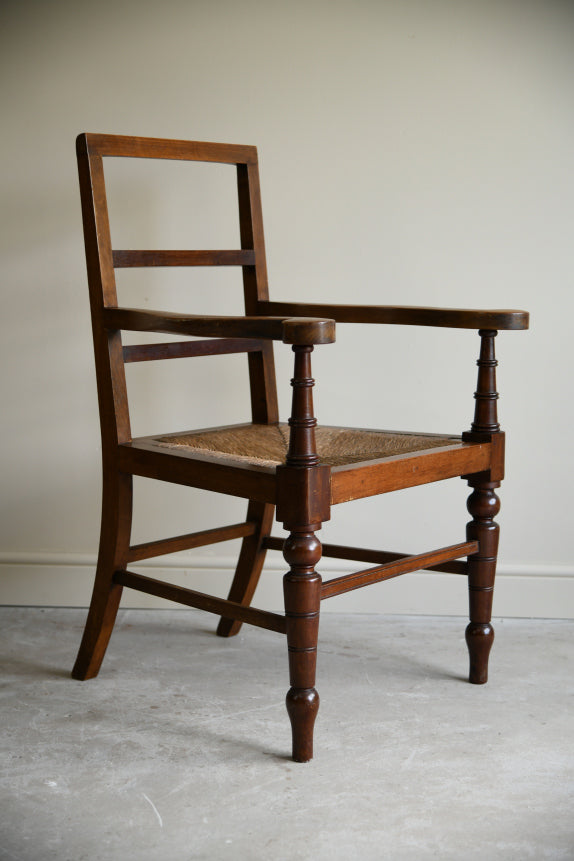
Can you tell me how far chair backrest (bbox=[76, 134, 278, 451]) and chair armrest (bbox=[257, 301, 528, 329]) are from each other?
0.09 m

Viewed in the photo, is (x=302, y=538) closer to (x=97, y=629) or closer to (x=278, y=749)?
(x=278, y=749)

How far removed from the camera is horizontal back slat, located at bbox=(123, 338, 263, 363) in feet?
5.74

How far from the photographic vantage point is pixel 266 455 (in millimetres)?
1657

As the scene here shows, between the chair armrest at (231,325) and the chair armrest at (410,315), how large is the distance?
33 centimetres

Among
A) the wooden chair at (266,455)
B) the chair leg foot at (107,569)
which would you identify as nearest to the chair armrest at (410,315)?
the wooden chair at (266,455)

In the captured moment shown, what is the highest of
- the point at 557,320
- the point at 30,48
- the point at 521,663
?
the point at 30,48

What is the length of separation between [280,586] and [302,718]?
0.77 meters

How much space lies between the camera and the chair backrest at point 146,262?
1.69 m

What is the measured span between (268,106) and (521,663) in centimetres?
128

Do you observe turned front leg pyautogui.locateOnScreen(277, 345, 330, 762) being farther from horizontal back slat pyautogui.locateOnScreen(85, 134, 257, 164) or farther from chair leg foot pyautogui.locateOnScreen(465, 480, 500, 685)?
horizontal back slat pyautogui.locateOnScreen(85, 134, 257, 164)

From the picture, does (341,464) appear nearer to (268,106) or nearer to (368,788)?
(368,788)

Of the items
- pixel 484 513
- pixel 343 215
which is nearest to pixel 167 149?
pixel 343 215

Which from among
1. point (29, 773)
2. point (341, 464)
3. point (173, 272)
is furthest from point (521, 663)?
point (173, 272)

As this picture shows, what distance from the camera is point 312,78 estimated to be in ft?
6.90
